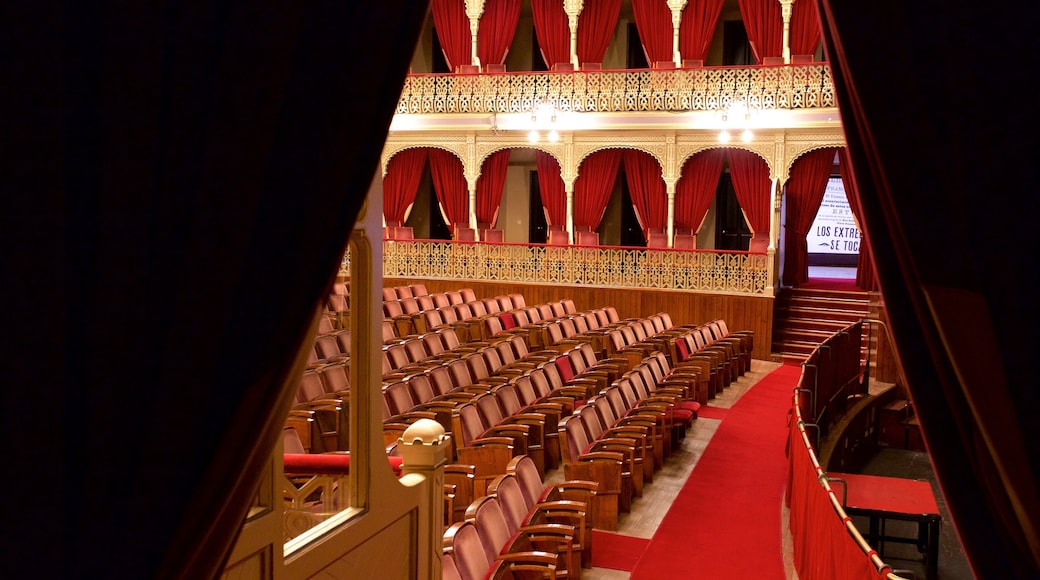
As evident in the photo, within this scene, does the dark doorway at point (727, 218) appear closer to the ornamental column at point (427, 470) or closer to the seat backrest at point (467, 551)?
the seat backrest at point (467, 551)

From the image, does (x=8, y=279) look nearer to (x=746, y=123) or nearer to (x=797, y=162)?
(x=746, y=123)

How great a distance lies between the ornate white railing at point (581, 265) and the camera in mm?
12523

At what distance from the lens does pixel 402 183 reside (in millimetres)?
16062

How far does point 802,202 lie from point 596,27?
4.67 metres

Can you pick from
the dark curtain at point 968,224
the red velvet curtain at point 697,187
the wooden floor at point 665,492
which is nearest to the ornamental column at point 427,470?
the wooden floor at point 665,492

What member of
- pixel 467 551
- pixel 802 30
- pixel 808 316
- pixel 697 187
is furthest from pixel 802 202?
pixel 467 551

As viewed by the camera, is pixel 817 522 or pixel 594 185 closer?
pixel 817 522

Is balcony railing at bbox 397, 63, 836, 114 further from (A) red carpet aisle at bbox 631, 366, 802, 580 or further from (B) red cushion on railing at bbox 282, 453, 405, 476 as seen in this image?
(B) red cushion on railing at bbox 282, 453, 405, 476

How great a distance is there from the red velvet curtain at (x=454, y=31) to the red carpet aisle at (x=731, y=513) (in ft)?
31.5

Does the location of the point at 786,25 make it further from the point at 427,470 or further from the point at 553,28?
the point at 427,470

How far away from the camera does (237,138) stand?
1.54 meters

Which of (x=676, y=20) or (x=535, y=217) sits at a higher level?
(x=676, y=20)

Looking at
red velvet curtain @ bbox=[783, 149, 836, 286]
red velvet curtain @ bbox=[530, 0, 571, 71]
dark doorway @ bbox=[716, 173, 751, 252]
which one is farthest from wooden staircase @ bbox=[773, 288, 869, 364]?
red velvet curtain @ bbox=[530, 0, 571, 71]

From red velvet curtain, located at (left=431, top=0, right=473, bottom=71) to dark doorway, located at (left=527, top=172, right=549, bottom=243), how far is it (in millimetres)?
Result: 2565
